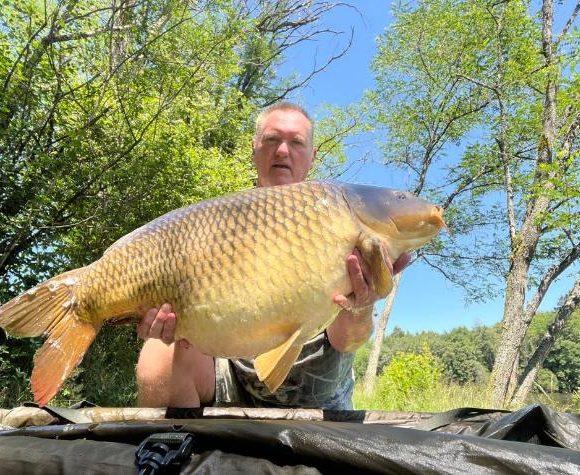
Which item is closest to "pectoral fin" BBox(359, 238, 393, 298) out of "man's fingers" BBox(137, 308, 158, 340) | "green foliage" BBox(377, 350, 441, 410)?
"man's fingers" BBox(137, 308, 158, 340)

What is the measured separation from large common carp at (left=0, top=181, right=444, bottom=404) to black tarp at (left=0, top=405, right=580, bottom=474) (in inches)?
9.9

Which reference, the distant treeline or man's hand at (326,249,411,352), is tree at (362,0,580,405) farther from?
the distant treeline

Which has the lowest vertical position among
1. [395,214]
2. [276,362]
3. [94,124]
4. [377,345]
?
[276,362]

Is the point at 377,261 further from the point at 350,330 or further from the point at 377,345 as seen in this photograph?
the point at 377,345

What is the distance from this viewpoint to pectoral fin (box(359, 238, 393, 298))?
1.13 m

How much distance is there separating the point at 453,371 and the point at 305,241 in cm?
4929

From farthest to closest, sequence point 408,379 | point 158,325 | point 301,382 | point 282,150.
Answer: point 408,379, point 282,150, point 301,382, point 158,325

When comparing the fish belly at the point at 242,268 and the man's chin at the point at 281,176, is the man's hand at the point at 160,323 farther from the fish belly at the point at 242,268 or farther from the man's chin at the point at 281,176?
the man's chin at the point at 281,176

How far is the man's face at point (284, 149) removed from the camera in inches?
79.3

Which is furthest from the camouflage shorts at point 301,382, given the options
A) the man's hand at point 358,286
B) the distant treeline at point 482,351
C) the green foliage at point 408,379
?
the distant treeline at point 482,351

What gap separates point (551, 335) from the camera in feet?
30.8

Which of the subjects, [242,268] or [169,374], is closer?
[242,268]

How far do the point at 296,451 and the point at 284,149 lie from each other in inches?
54.8

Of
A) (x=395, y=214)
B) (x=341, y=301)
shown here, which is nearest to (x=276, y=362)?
(x=341, y=301)
